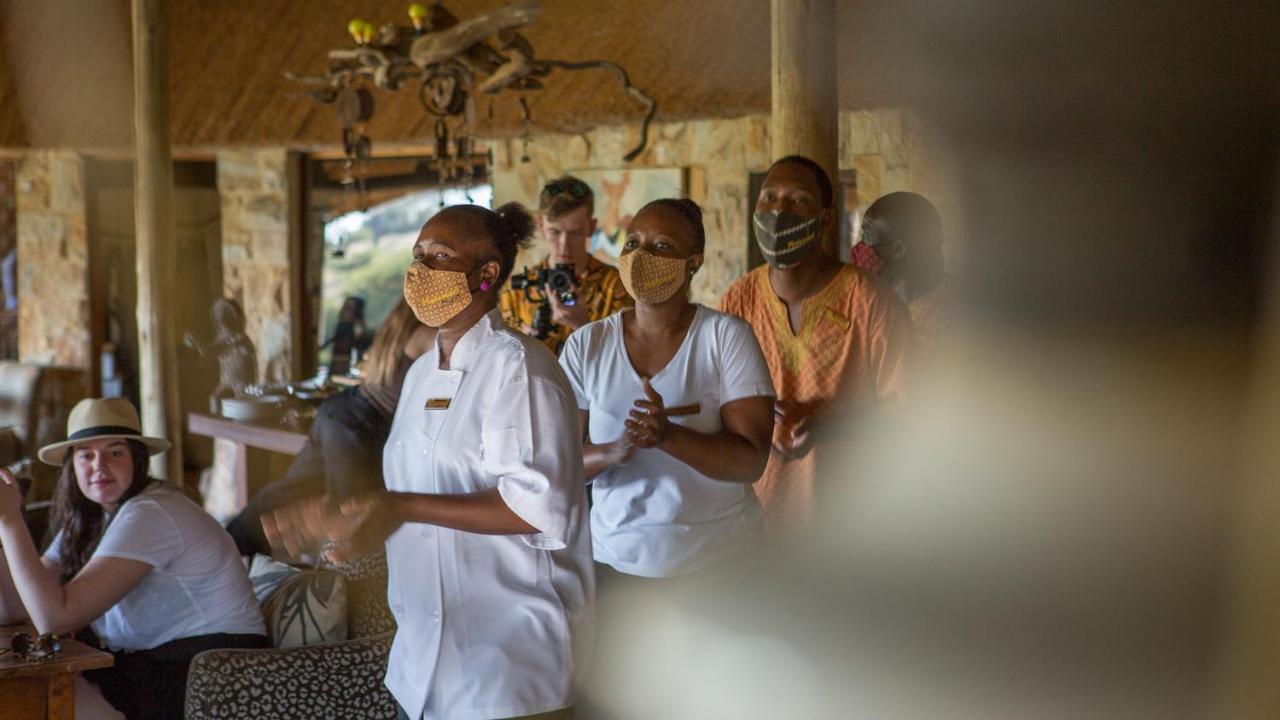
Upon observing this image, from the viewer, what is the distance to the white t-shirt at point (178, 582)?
2992 mm

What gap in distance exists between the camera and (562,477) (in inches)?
73.7

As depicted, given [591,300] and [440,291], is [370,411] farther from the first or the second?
[440,291]

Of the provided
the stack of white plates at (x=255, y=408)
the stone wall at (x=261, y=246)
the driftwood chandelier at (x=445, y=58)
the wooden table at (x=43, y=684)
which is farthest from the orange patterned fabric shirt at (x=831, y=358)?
the stone wall at (x=261, y=246)

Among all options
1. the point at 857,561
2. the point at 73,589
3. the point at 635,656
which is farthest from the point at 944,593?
the point at 73,589

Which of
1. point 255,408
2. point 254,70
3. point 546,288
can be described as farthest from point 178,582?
point 254,70

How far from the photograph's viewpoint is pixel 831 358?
2779 millimetres

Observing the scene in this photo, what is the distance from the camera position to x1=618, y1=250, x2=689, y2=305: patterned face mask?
246 centimetres

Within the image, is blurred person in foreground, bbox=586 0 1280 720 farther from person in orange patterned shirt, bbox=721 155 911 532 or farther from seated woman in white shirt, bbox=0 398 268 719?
seated woman in white shirt, bbox=0 398 268 719

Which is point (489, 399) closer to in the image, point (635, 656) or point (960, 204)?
point (635, 656)

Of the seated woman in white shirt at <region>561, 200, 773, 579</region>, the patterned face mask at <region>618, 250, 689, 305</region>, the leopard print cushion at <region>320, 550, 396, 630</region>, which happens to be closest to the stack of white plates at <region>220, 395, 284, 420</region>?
the leopard print cushion at <region>320, 550, 396, 630</region>

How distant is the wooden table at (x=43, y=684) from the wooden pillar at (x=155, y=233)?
2982 mm

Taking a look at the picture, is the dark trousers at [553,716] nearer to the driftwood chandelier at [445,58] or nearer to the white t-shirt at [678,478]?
the white t-shirt at [678,478]

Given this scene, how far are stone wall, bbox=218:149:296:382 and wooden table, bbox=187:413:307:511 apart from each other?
7.08 ft

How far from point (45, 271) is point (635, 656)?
780cm
